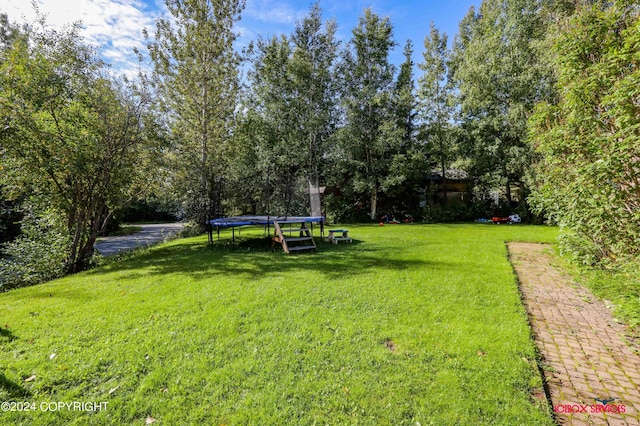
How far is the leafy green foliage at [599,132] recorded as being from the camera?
3602mm

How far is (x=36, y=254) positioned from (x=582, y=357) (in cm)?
1088

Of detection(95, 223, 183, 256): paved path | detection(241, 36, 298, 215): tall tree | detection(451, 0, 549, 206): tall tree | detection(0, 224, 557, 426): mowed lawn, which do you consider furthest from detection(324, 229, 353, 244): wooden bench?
detection(451, 0, 549, 206): tall tree

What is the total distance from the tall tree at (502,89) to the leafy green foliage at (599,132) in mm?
12908

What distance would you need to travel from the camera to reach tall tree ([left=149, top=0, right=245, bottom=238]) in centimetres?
1362

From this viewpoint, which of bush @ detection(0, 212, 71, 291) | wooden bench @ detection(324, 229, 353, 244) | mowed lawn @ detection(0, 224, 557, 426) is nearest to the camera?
mowed lawn @ detection(0, 224, 557, 426)

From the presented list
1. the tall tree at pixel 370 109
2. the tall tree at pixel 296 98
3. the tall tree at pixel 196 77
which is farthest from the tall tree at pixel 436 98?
the tall tree at pixel 196 77

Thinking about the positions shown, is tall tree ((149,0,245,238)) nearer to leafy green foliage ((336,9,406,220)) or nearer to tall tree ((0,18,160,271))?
tall tree ((0,18,160,271))

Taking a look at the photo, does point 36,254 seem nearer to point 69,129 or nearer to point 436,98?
point 69,129

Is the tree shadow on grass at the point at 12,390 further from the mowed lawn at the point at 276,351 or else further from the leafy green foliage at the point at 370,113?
the leafy green foliage at the point at 370,113

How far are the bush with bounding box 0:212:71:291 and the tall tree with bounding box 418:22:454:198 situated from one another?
2035 centimetres

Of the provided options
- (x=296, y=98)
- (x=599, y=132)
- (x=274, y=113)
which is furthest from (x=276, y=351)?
(x=296, y=98)

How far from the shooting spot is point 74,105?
6984 millimetres

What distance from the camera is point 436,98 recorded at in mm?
20375

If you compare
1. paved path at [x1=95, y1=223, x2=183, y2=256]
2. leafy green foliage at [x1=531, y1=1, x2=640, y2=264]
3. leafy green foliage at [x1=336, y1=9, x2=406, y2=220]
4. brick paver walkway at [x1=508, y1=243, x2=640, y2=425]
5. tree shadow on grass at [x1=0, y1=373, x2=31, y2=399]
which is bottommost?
brick paver walkway at [x1=508, y1=243, x2=640, y2=425]
